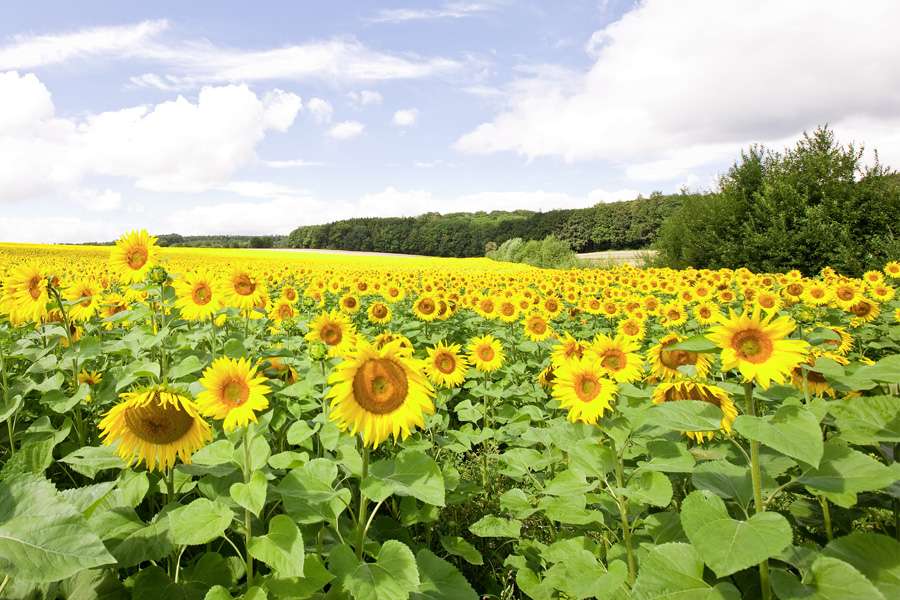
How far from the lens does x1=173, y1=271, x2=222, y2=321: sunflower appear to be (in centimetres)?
392

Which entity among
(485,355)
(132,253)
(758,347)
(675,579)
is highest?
(132,253)

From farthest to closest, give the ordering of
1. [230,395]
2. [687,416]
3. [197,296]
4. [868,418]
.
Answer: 1. [197,296]
2. [230,395]
3. [868,418]
4. [687,416]

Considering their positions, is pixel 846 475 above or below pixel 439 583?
above

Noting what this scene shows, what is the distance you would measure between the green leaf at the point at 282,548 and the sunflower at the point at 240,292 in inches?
109

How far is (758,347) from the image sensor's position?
1.90 meters

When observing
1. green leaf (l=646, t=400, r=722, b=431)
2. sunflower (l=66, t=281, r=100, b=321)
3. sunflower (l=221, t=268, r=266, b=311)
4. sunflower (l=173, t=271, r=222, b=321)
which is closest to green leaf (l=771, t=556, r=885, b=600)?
green leaf (l=646, t=400, r=722, b=431)

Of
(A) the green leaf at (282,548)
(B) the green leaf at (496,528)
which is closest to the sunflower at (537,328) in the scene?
(B) the green leaf at (496,528)

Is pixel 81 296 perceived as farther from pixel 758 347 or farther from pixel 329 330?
pixel 758 347

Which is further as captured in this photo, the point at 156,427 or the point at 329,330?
the point at 329,330

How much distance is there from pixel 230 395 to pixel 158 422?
11.6 inches

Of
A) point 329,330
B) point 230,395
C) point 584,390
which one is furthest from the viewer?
point 329,330

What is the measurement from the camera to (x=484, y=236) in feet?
237

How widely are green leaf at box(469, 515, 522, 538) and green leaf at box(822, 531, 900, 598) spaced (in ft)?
4.80

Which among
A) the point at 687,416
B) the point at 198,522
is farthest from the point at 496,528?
the point at 198,522
